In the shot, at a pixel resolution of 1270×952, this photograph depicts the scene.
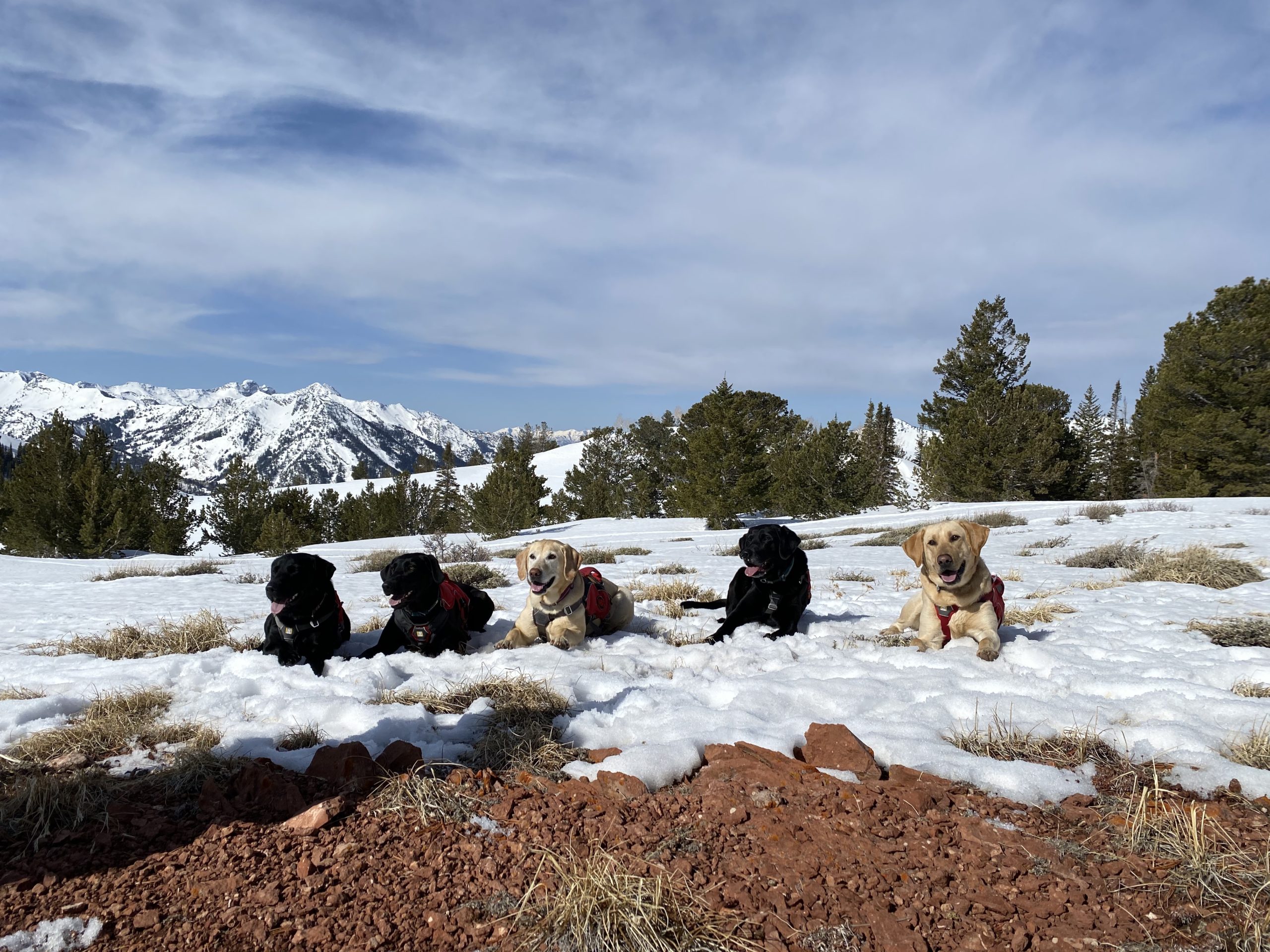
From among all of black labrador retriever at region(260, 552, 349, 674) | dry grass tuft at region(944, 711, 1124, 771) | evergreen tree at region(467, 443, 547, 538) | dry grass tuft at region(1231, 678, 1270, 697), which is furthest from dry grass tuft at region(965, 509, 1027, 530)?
evergreen tree at region(467, 443, 547, 538)

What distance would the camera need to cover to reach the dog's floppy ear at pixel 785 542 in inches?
205

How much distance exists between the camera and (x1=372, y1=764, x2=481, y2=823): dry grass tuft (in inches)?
88.6

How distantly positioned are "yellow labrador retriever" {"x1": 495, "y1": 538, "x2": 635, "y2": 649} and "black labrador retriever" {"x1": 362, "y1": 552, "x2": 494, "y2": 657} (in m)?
0.42

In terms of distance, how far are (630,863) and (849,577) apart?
6.92 meters

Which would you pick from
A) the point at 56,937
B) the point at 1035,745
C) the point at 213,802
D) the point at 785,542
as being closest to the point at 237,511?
the point at 785,542

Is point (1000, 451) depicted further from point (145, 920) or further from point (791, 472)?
point (145, 920)

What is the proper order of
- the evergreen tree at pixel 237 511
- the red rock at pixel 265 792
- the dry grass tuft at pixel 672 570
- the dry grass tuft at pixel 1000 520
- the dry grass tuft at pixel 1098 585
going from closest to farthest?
1. the red rock at pixel 265 792
2. the dry grass tuft at pixel 1098 585
3. the dry grass tuft at pixel 672 570
4. the dry grass tuft at pixel 1000 520
5. the evergreen tree at pixel 237 511

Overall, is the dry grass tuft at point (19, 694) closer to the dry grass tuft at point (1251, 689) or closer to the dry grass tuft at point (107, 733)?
the dry grass tuft at point (107, 733)

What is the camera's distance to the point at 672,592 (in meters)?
7.05

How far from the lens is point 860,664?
160 inches

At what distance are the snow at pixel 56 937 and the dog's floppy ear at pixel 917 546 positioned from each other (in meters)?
4.30

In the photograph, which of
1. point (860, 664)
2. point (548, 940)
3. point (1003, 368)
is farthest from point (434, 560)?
point (1003, 368)

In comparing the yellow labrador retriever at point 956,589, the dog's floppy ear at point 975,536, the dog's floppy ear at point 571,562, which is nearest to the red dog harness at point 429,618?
the dog's floppy ear at point 571,562

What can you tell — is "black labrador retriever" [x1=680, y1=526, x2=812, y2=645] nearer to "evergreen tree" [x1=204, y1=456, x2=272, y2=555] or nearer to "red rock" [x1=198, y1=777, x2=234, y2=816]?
"red rock" [x1=198, y1=777, x2=234, y2=816]
